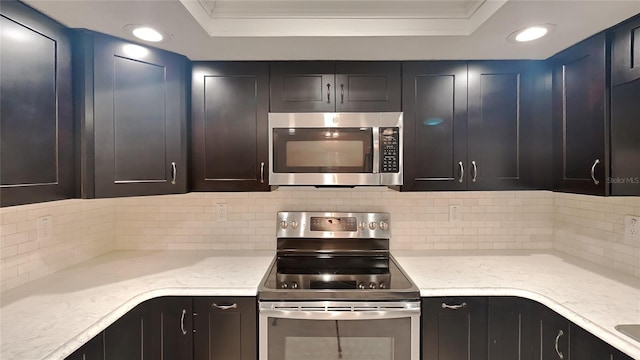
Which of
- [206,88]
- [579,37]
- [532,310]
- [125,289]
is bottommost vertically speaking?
[532,310]

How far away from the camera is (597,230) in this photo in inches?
74.4

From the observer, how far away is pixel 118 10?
133 cm

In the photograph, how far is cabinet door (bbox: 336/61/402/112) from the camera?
192 centimetres

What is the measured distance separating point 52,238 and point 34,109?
80 centimetres

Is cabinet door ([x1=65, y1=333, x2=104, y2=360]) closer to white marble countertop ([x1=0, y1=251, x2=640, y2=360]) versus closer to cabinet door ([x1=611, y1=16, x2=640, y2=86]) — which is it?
white marble countertop ([x1=0, y1=251, x2=640, y2=360])

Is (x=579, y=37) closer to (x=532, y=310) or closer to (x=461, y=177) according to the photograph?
(x=461, y=177)

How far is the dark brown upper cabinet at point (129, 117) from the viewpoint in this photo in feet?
4.97

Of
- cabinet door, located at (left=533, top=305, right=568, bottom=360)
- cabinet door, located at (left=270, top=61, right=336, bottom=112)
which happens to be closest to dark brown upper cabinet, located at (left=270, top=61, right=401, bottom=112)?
cabinet door, located at (left=270, top=61, right=336, bottom=112)

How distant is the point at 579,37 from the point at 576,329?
53.5 inches

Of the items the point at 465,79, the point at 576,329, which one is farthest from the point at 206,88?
the point at 576,329

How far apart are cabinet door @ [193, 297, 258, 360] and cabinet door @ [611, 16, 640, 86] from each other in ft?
6.45

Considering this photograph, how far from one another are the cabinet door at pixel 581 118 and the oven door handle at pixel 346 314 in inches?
42.6

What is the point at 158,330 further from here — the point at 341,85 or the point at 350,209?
the point at 341,85

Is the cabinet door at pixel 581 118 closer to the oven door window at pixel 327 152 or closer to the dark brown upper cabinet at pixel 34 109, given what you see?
the oven door window at pixel 327 152
